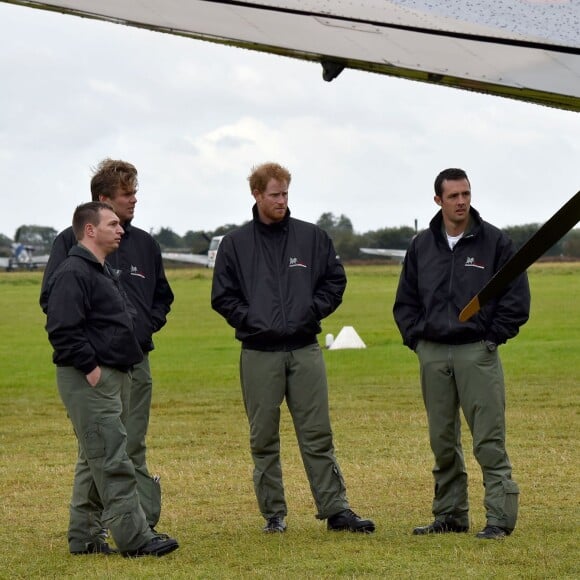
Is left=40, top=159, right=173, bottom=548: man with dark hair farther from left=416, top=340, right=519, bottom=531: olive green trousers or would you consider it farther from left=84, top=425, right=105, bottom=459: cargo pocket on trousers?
left=416, top=340, right=519, bottom=531: olive green trousers

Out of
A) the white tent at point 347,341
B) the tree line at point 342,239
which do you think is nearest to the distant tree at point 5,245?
the tree line at point 342,239

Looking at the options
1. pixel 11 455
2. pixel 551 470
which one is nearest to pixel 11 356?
pixel 11 455

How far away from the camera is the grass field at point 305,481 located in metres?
6.64

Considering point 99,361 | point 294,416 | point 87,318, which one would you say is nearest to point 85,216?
point 87,318

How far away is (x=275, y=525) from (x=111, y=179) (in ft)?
7.69

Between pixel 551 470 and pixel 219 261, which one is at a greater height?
pixel 219 261

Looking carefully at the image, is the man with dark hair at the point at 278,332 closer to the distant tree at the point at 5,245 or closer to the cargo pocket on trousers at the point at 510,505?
the cargo pocket on trousers at the point at 510,505

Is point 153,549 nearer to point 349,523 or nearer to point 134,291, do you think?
point 349,523

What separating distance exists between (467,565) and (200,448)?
537cm

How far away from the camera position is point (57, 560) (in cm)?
694

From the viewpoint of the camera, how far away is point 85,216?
272 inches

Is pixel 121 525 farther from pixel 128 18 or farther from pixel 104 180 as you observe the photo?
pixel 128 18

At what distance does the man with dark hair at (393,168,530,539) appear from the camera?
23.9 ft

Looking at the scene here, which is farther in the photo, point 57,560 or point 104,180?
point 104,180
